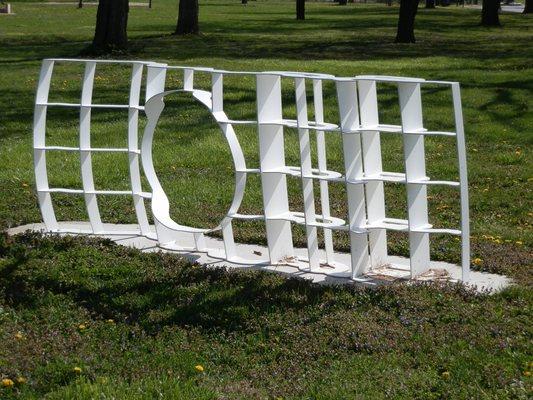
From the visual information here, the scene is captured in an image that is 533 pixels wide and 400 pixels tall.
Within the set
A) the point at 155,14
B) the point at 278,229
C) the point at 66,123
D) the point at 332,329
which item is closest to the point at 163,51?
the point at 66,123

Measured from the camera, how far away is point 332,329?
262 inches

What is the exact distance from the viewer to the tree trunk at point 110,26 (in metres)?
22.8

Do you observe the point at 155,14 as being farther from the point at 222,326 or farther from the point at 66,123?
the point at 222,326

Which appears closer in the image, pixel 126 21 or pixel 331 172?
pixel 331 172

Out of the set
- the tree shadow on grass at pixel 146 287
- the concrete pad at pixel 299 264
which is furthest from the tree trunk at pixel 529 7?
the tree shadow on grass at pixel 146 287

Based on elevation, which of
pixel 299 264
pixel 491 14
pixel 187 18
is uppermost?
pixel 299 264

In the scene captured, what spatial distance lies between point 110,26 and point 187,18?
748 cm

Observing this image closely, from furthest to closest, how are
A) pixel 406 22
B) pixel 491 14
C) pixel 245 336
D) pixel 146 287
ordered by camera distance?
pixel 491 14, pixel 406 22, pixel 146 287, pixel 245 336

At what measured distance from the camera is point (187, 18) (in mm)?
30109

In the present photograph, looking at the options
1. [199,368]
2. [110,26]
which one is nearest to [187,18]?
[110,26]

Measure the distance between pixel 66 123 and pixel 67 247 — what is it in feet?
23.2

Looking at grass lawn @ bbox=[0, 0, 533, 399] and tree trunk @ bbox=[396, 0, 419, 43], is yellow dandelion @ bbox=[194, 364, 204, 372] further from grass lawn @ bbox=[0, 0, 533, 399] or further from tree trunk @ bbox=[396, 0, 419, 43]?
tree trunk @ bbox=[396, 0, 419, 43]

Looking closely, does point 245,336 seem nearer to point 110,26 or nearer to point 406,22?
point 110,26

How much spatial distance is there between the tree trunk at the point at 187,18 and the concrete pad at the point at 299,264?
21.3m
